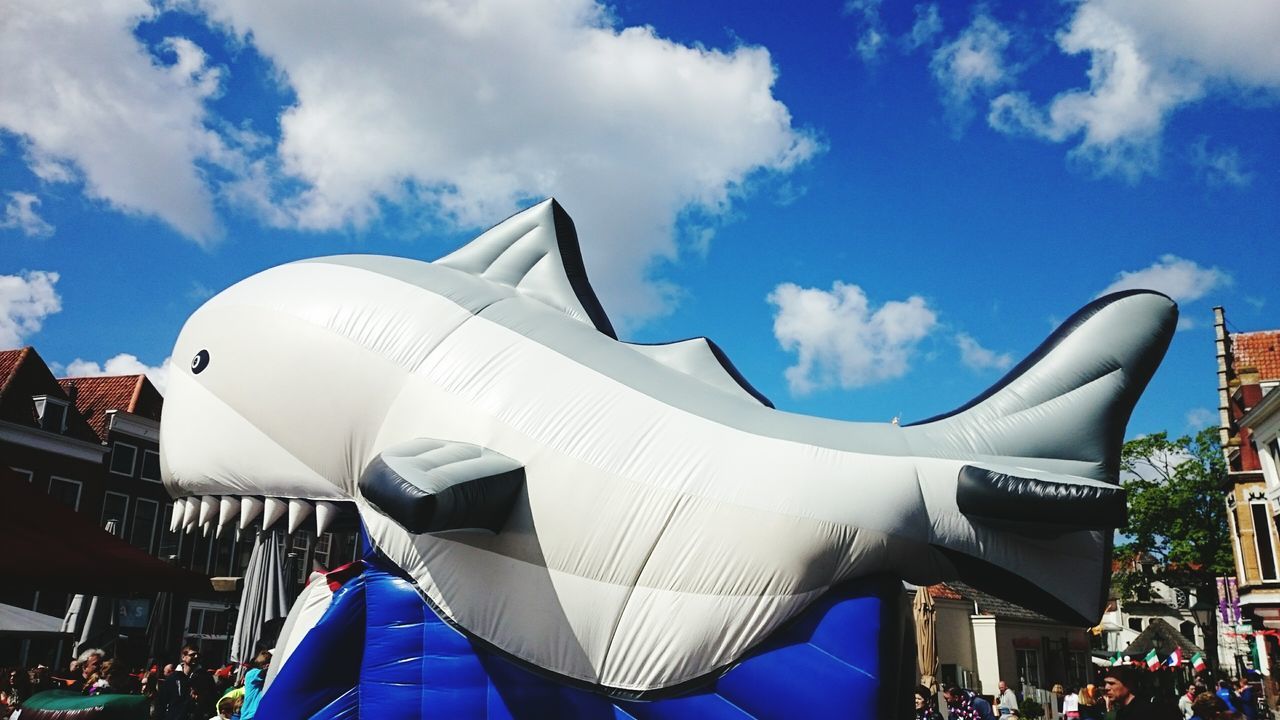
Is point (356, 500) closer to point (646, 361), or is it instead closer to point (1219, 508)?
point (646, 361)

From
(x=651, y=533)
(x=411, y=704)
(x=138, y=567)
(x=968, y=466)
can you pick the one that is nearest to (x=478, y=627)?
(x=411, y=704)

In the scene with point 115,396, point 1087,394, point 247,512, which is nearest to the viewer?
point 1087,394

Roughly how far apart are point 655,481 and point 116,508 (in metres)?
26.3

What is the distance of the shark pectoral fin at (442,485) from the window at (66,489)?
79.0 feet

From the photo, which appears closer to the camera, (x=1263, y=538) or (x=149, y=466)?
(x=149, y=466)

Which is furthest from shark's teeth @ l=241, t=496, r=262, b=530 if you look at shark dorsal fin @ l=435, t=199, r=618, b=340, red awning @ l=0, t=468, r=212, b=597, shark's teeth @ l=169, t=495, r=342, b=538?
red awning @ l=0, t=468, r=212, b=597

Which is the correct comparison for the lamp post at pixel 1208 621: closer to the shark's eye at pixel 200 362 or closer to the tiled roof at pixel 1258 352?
the tiled roof at pixel 1258 352

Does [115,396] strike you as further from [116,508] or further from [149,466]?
[116,508]

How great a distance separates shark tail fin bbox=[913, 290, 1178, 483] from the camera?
5.01 meters

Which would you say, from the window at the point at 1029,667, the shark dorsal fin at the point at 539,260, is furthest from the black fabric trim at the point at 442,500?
the window at the point at 1029,667

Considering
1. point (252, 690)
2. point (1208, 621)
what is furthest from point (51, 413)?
point (1208, 621)

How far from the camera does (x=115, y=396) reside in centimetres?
2873

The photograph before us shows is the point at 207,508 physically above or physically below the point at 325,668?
above

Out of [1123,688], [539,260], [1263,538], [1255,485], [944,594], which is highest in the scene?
[1255,485]
